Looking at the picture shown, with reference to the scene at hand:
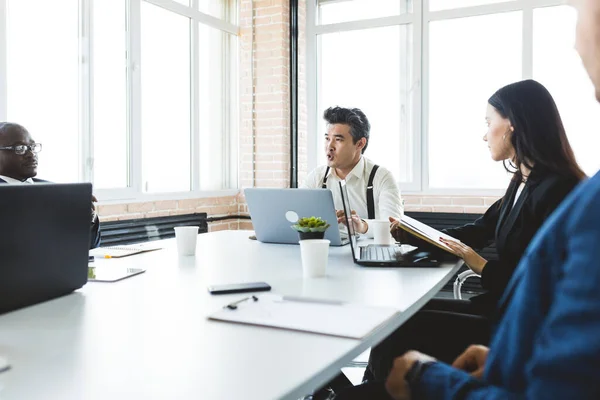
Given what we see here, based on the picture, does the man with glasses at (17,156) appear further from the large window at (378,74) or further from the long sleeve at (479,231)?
the large window at (378,74)

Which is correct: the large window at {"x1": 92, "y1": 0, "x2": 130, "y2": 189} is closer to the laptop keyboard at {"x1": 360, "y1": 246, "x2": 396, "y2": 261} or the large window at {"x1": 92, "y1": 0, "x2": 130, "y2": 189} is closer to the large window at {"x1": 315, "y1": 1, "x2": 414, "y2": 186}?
the large window at {"x1": 315, "y1": 1, "x2": 414, "y2": 186}

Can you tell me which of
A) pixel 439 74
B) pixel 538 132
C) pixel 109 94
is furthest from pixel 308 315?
pixel 439 74

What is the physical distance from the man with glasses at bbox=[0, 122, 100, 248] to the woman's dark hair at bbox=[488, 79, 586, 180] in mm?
1763

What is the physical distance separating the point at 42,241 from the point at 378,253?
43.5 inches

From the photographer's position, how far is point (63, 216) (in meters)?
1.24

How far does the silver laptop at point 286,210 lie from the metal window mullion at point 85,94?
164 cm

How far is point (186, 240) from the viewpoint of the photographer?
1964 millimetres

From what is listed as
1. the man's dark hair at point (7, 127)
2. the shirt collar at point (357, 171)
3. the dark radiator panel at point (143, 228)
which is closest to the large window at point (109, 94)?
the dark radiator panel at point (143, 228)

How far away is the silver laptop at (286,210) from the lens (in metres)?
1.96

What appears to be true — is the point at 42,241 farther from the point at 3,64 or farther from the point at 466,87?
the point at 466,87

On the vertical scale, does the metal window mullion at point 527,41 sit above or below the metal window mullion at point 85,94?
above

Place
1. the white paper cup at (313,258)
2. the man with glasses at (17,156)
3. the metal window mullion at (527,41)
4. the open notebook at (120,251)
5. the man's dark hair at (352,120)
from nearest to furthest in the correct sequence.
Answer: the white paper cup at (313,258) → the open notebook at (120,251) → the man with glasses at (17,156) → the man's dark hair at (352,120) → the metal window mullion at (527,41)

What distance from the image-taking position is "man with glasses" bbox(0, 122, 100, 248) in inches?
95.4

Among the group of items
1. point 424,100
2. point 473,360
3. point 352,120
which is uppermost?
point 424,100
